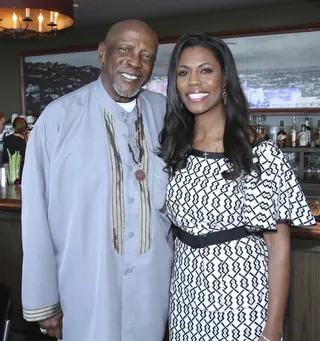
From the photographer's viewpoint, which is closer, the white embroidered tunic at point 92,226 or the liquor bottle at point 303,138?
the white embroidered tunic at point 92,226

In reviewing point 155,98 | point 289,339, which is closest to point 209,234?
point 155,98

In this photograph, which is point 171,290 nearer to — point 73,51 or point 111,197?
point 111,197

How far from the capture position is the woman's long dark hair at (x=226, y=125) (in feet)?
5.07

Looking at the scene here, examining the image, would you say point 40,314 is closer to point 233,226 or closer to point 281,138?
point 233,226

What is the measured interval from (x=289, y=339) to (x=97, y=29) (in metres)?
5.51

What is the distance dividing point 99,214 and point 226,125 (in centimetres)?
54

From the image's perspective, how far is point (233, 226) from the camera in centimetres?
156

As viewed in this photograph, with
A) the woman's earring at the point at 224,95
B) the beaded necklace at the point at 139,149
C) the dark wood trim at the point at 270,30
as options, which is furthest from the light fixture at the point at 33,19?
the woman's earring at the point at 224,95

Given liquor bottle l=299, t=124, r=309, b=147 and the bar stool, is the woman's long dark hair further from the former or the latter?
liquor bottle l=299, t=124, r=309, b=147

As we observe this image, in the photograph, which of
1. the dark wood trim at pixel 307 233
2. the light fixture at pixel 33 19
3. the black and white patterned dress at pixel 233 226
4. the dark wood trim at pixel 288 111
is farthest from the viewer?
the dark wood trim at pixel 288 111

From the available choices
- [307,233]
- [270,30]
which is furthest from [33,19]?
[307,233]

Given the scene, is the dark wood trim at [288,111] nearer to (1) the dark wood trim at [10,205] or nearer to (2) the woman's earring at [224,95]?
(1) the dark wood trim at [10,205]

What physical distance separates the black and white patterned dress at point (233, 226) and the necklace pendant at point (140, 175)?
0.53 ft

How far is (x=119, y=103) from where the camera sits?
1.76m
